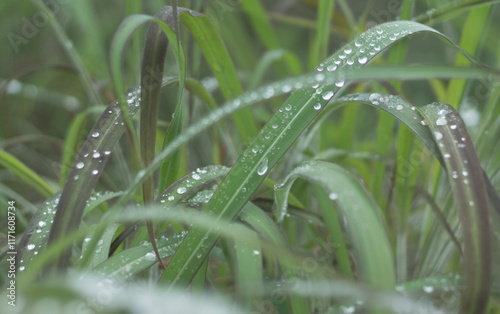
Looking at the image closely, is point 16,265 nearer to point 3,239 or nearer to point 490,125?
point 3,239

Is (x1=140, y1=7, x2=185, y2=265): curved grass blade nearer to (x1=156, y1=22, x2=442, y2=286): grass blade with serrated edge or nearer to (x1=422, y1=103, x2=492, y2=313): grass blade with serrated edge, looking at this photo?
(x1=156, y1=22, x2=442, y2=286): grass blade with serrated edge

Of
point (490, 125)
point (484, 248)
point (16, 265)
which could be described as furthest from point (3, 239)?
point (490, 125)

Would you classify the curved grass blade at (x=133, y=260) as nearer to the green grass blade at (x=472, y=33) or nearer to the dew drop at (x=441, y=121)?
the dew drop at (x=441, y=121)

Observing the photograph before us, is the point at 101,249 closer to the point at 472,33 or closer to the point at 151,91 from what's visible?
the point at 151,91

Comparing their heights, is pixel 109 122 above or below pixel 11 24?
below

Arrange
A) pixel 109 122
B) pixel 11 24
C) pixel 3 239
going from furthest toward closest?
1. pixel 11 24
2. pixel 3 239
3. pixel 109 122

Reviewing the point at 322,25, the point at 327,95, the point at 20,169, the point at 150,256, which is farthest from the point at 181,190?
the point at 322,25

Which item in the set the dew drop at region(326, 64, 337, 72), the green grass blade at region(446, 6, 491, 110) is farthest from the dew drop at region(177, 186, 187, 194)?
the green grass blade at region(446, 6, 491, 110)
